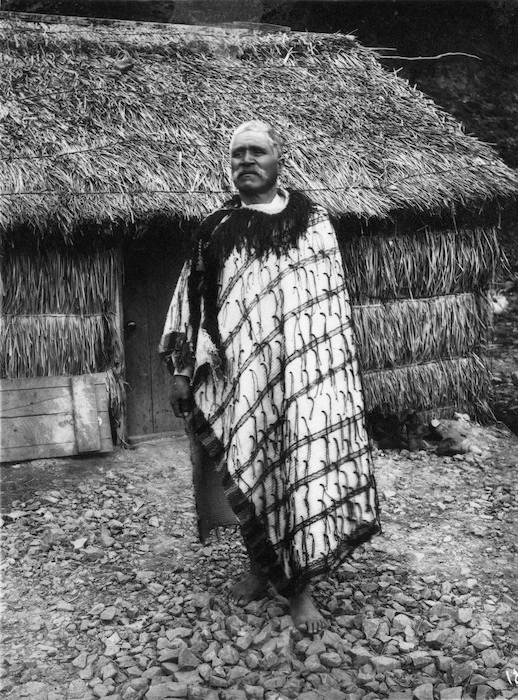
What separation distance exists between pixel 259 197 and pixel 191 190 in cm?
256

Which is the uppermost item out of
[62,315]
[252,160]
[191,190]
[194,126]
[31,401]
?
[194,126]

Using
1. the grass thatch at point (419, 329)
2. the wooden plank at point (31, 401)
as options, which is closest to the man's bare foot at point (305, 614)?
the wooden plank at point (31, 401)

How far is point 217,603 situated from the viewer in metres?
2.99

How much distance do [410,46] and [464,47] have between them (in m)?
0.87

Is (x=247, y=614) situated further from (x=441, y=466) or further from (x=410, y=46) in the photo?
(x=410, y=46)

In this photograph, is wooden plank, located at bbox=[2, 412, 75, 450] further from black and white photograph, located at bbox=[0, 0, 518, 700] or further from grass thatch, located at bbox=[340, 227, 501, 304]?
grass thatch, located at bbox=[340, 227, 501, 304]

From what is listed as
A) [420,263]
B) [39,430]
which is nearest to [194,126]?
[420,263]

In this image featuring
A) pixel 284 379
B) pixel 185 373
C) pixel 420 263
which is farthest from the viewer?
pixel 420 263

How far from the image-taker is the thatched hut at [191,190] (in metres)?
4.97

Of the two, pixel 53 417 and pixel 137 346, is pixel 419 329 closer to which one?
pixel 137 346

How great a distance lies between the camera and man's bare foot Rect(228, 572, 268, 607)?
2.94 metres

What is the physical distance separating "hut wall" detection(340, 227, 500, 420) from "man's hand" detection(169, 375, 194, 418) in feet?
10.9

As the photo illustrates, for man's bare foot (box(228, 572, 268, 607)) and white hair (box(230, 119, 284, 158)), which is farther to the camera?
man's bare foot (box(228, 572, 268, 607))

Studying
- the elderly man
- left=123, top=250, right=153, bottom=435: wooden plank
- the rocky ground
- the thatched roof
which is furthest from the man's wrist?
left=123, top=250, right=153, bottom=435: wooden plank
